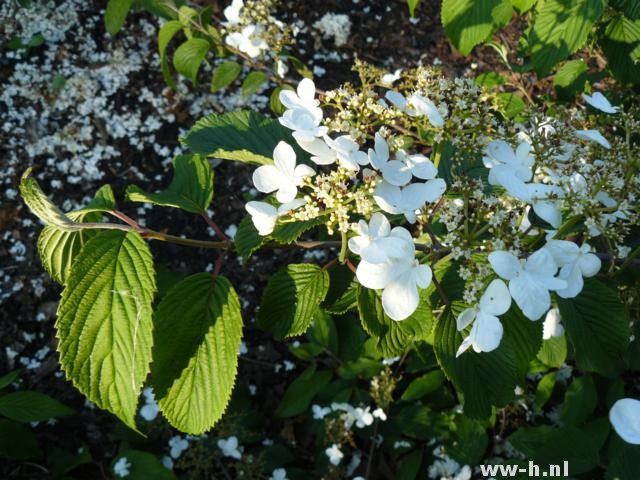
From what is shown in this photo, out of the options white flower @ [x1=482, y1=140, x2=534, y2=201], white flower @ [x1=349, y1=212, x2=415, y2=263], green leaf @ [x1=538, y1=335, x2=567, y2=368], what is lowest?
green leaf @ [x1=538, y1=335, x2=567, y2=368]

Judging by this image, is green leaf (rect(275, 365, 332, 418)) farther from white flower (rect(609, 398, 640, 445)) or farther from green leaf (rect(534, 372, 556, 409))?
white flower (rect(609, 398, 640, 445))

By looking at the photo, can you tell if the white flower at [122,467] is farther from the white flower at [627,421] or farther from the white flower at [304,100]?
the white flower at [627,421]

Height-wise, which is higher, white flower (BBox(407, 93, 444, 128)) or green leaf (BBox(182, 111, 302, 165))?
white flower (BBox(407, 93, 444, 128))

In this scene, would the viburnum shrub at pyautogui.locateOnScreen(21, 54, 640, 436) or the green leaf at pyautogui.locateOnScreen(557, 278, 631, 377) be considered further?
the green leaf at pyautogui.locateOnScreen(557, 278, 631, 377)

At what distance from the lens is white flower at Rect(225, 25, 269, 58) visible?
169cm

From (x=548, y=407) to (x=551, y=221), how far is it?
127 cm

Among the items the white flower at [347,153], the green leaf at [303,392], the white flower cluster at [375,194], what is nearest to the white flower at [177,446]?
the green leaf at [303,392]

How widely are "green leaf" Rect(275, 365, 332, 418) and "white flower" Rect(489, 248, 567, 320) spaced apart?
1176 mm

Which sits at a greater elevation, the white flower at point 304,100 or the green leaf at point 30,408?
the white flower at point 304,100

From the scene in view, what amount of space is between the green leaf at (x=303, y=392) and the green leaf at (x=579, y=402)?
681mm

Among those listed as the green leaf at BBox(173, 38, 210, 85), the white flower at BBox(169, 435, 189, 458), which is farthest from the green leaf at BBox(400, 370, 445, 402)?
the green leaf at BBox(173, 38, 210, 85)

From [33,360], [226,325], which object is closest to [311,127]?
[226,325]

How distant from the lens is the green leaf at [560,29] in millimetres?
1189

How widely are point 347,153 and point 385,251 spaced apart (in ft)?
0.44
